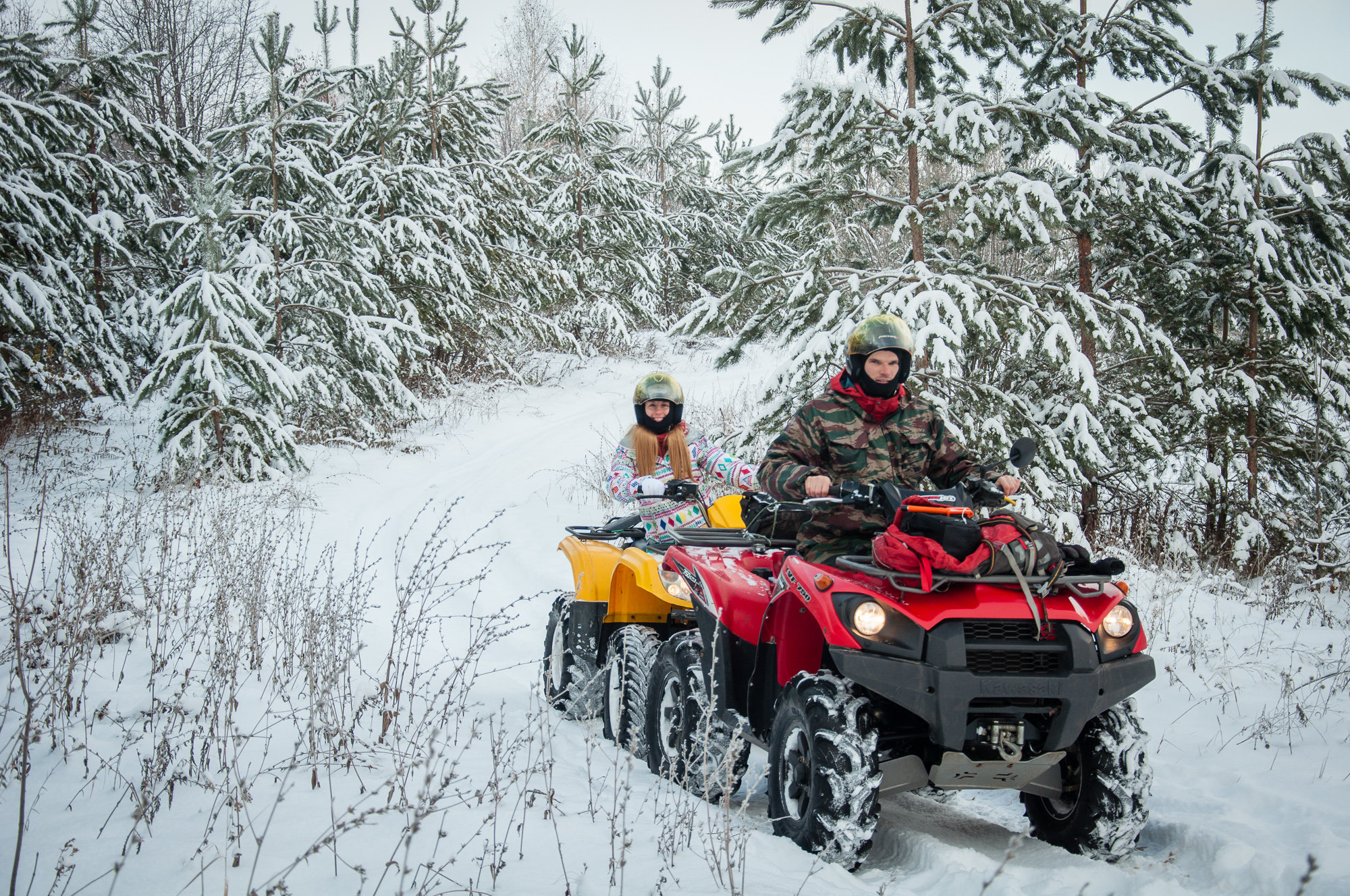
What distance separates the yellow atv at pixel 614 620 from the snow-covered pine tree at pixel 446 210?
8455mm

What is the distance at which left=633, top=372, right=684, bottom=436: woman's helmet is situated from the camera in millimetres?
5289

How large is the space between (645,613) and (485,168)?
14.5 meters

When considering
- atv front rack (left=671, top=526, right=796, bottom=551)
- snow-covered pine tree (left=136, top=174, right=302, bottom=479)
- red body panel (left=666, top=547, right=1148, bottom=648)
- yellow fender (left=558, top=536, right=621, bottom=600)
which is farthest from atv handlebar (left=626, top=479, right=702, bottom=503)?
snow-covered pine tree (left=136, top=174, right=302, bottom=479)

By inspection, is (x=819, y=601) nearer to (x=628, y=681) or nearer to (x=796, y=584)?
(x=796, y=584)

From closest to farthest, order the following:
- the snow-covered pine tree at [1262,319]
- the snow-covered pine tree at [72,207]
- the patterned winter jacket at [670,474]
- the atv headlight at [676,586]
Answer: the atv headlight at [676,586] < the patterned winter jacket at [670,474] < the snow-covered pine tree at [1262,319] < the snow-covered pine tree at [72,207]

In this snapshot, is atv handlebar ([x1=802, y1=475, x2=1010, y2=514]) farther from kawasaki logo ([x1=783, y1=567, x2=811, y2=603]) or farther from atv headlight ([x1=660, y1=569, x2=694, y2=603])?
atv headlight ([x1=660, y1=569, x2=694, y2=603])

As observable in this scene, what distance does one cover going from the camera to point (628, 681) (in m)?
4.50

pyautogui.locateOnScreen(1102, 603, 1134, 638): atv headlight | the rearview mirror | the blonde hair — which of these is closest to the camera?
pyautogui.locateOnScreen(1102, 603, 1134, 638): atv headlight

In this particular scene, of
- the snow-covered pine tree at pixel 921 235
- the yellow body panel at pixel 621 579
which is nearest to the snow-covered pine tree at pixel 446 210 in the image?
the snow-covered pine tree at pixel 921 235

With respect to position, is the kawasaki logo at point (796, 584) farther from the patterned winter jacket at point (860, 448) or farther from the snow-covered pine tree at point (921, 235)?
A: the snow-covered pine tree at point (921, 235)

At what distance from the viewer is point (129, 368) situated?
12.4 meters

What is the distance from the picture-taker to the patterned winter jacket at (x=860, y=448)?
3.78 meters

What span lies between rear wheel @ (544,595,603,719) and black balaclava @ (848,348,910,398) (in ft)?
7.92

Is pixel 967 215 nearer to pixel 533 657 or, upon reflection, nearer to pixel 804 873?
pixel 533 657
